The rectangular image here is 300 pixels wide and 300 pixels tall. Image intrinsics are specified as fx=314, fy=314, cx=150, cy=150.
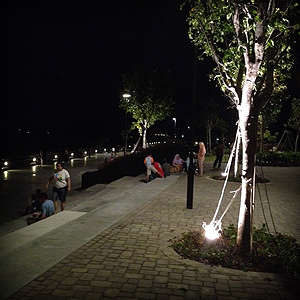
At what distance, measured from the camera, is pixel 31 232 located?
654 cm

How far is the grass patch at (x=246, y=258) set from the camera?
4859 millimetres

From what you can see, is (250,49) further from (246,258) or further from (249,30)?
(246,258)

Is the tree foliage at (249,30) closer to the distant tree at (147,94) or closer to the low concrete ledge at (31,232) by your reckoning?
the low concrete ledge at (31,232)

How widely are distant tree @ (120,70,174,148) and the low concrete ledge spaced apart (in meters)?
17.3

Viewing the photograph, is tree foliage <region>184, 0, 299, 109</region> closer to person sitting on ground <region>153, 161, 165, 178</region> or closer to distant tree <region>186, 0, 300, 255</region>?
distant tree <region>186, 0, 300, 255</region>

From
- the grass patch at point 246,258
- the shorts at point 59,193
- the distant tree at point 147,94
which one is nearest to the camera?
the grass patch at point 246,258

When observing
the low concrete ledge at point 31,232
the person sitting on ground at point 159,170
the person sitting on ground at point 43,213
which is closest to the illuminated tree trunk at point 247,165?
the low concrete ledge at point 31,232

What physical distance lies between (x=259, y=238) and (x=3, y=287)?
4423mm

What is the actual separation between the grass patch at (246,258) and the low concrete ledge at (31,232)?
9.03 ft

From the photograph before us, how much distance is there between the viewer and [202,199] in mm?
9984

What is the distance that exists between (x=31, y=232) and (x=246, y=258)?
4.29 m

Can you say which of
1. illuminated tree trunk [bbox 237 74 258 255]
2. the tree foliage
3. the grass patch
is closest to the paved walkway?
the grass patch

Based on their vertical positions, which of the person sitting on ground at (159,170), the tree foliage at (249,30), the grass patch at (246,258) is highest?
the tree foliage at (249,30)

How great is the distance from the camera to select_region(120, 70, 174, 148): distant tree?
2458 cm
